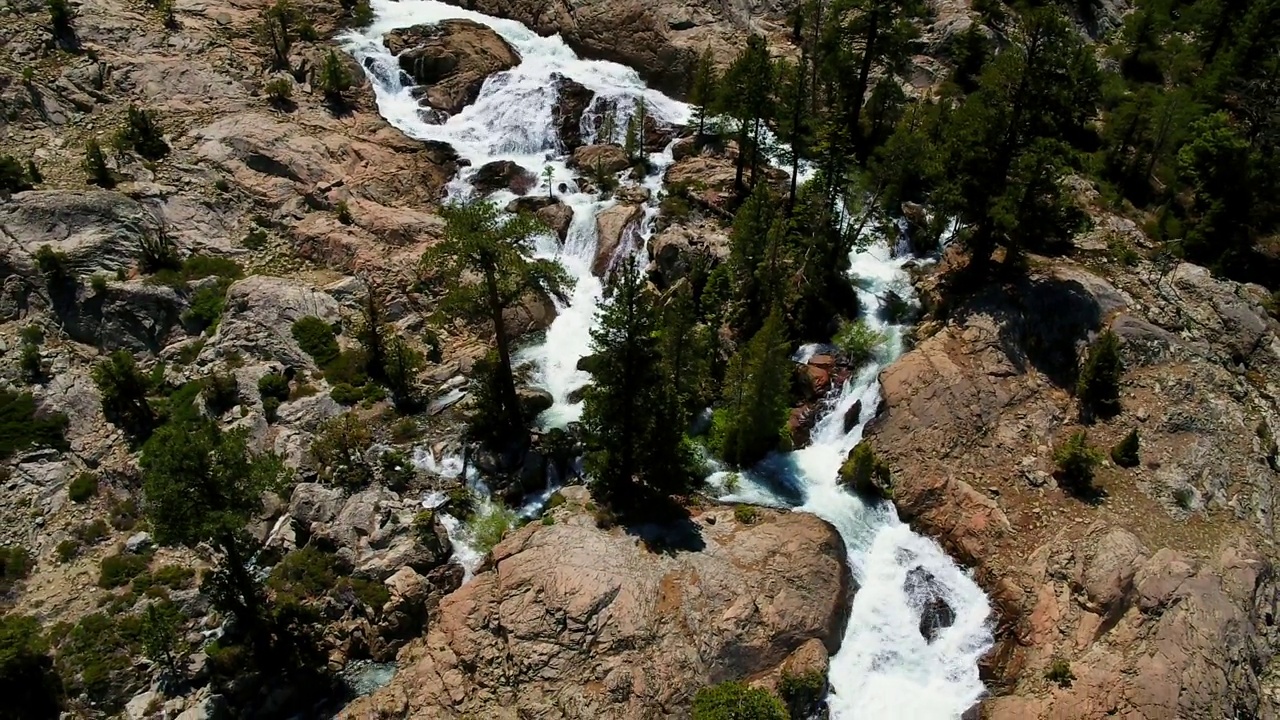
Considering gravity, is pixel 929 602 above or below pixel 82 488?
above

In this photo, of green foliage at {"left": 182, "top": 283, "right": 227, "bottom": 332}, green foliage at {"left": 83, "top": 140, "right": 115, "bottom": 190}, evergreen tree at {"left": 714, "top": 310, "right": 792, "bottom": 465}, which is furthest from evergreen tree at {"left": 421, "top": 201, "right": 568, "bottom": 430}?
green foliage at {"left": 83, "top": 140, "right": 115, "bottom": 190}

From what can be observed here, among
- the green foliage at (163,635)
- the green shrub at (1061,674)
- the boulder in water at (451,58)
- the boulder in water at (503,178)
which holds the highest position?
the boulder in water at (451,58)

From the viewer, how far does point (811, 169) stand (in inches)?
2280

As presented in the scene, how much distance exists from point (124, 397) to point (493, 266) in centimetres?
2231

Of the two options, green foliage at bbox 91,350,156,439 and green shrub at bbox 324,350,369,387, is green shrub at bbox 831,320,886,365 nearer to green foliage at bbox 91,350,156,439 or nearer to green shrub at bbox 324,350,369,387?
green shrub at bbox 324,350,369,387

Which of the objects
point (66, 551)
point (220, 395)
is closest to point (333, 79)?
point (220, 395)

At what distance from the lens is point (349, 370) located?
1756 inches

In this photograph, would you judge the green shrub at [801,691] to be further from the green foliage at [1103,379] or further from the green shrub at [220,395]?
the green shrub at [220,395]

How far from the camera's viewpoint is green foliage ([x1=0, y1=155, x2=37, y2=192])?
47344 millimetres

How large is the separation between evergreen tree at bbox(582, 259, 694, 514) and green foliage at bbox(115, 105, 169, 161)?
39.2 meters

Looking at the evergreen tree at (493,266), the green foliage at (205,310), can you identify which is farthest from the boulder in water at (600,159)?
the green foliage at (205,310)

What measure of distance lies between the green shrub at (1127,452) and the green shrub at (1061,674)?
11404 millimetres

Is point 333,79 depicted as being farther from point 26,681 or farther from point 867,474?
point 867,474

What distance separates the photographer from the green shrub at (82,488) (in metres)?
38.7
